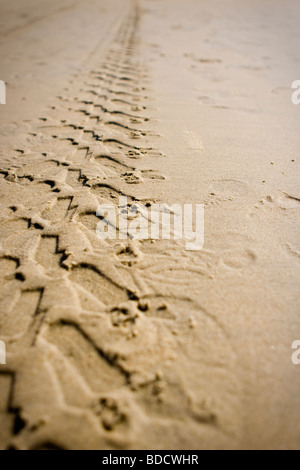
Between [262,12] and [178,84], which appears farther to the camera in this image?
[262,12]

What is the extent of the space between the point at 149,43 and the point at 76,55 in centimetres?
174

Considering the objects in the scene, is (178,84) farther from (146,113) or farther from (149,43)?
(149,43)

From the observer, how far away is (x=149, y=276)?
134 centimetres

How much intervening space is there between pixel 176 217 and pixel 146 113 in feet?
5.96

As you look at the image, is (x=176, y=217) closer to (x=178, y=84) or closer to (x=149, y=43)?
(x=178, y=84)

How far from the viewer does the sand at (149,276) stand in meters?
0.92

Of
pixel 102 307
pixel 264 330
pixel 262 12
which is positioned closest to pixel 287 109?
pixel 264 330

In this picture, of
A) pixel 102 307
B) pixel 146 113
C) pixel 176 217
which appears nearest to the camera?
pixel 102 307

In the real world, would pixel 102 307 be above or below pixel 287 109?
below

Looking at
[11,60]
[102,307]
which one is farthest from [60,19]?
[102,307]

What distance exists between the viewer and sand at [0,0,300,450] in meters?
0.92

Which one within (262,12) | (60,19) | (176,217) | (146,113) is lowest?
(176,217)
